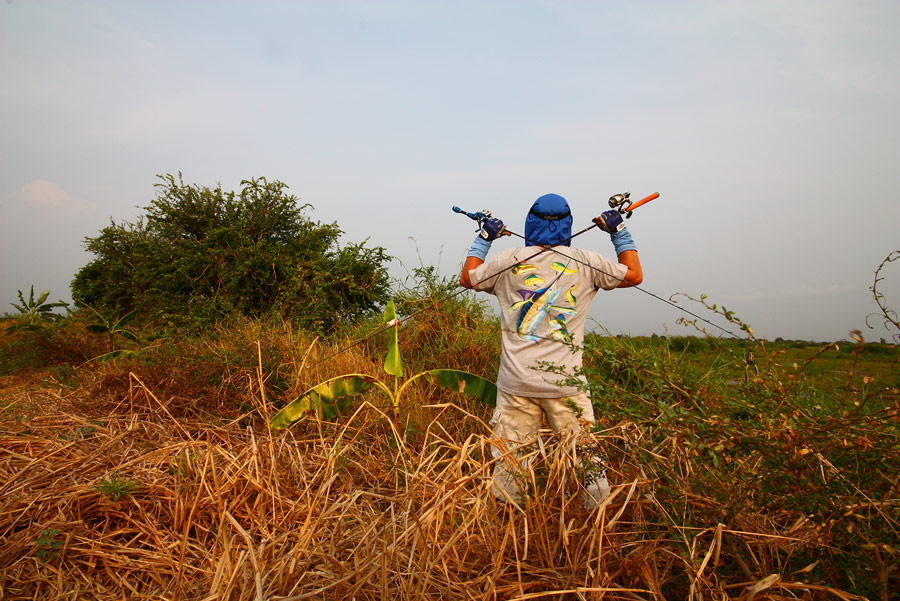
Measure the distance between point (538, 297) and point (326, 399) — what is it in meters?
1.98

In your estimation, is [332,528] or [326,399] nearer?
[332,528]

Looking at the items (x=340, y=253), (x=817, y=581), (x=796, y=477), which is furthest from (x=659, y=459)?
(x=340, y=253)

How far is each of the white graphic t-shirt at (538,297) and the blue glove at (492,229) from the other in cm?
32

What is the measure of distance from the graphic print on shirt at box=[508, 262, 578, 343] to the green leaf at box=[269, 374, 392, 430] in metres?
1.26

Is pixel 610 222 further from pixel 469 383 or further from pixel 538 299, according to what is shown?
pixel 469 383

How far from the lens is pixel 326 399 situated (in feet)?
13.8

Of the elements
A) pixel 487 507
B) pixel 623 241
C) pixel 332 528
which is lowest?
pixel 332 528

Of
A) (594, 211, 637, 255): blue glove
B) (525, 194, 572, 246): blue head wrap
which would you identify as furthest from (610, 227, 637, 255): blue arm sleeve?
(525, 194, 572, 246): blue head wrap

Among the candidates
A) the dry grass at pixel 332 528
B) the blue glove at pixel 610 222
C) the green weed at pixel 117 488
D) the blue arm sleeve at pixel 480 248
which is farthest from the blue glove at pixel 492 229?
the green weed at pixel 117 488

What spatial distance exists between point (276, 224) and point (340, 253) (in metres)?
1.50

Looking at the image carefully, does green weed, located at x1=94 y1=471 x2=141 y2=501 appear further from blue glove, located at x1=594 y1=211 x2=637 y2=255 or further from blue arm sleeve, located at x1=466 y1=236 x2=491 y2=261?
blue glove, located at x1=594 y1=211 x2=637 y2=255

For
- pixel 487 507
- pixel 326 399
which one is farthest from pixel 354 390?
pixel 487 507

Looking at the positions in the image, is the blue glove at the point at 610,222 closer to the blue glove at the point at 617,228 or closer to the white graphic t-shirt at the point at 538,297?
the blue glove at the point at 617,228

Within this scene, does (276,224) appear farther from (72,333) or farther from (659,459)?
(659,459)
